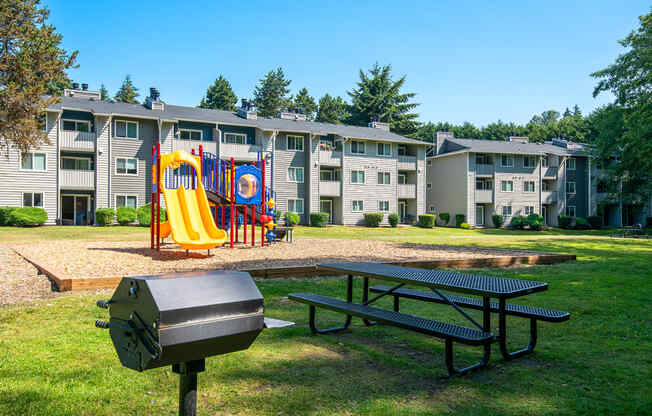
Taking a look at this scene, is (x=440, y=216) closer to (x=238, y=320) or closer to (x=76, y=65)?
(x=76, y=65)

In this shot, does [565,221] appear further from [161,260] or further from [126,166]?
[161,260]

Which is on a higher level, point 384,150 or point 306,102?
point 306,102

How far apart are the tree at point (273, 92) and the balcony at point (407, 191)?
3837 centimetres

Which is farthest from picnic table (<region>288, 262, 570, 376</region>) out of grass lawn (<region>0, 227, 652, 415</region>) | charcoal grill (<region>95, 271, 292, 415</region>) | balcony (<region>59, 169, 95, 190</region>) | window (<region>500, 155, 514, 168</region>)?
window (<region>500, 155, 514, 168</region>)

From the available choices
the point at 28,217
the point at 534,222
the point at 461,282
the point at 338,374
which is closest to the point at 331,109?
the point at 534,222

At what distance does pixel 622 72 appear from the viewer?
107 feet

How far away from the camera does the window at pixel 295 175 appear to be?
Answer: 38.1 m

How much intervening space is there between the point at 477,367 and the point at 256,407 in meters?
2.16

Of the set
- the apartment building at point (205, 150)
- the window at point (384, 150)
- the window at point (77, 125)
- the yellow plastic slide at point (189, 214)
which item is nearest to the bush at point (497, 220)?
the apartment building at point (205, 150)

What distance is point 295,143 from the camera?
3844 centimetres

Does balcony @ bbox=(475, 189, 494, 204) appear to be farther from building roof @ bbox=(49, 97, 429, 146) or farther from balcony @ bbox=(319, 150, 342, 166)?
balcony @ bbox=(319, 150, 342, 166)

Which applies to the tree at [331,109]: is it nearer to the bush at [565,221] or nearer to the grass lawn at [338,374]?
the bush at [565,221]

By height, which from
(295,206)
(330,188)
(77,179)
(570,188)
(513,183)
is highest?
(513,183)

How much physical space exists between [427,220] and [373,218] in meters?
5.04
